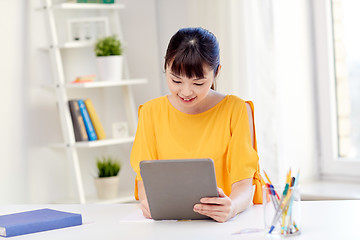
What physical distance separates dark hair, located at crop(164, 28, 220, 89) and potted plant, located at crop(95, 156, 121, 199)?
1.53 m

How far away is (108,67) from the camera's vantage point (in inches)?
135

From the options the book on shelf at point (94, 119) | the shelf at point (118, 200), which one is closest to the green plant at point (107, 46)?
the book on shelf at point (94, 119)

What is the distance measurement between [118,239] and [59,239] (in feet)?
0.59

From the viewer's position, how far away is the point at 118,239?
1.61 m

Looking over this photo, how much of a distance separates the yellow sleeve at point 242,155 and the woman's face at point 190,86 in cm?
17

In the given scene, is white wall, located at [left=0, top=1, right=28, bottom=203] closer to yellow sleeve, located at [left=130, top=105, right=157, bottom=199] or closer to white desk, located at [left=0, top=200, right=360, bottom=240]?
yellow sleeve, located at [left=130, top=105, right=157, bottom=199]

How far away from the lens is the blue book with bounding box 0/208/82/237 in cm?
173

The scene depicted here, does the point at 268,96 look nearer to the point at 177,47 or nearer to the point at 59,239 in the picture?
the point at 177,47

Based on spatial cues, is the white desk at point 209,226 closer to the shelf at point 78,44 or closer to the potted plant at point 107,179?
the potted plant at point 107,179

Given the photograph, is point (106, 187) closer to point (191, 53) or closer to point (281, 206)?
point (191, 53)

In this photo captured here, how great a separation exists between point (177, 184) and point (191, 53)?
496 mm

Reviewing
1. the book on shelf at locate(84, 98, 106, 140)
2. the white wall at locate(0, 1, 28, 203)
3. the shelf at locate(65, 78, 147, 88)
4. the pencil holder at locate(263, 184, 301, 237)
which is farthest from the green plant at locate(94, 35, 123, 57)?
the pencil holder at locate(263, 184, 301, 237)

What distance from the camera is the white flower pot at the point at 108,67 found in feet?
11.2

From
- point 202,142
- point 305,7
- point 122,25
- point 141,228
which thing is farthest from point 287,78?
point 141,228
